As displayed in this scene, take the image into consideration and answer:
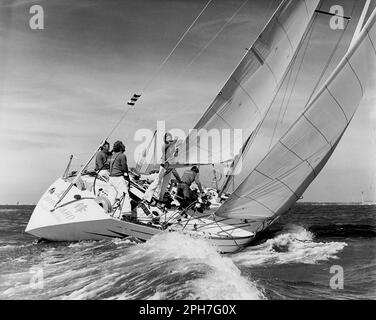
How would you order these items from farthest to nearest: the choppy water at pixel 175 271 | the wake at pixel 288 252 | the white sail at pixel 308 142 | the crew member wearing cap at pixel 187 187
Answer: the crew member wearing cap at pixel 187 187 → the wake at pixel 288 252 → the white sail at pixel 308 142 → the choppy water at pixel 175 271

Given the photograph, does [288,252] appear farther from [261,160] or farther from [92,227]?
[92,227]

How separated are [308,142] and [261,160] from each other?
938 millimetres

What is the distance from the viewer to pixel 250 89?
Answer: 10.3 m

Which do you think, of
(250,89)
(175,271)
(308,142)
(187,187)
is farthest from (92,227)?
(250,89)

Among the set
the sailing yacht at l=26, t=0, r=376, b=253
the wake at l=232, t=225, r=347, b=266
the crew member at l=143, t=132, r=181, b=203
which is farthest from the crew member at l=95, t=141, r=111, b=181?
the wake at l=232, t=225, r=347, b=266

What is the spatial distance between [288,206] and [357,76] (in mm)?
2768

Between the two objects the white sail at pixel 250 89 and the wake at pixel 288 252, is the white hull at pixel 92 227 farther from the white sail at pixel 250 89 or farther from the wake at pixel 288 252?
the white sail at pixel 250 89

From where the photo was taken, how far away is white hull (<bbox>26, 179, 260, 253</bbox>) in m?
8.69

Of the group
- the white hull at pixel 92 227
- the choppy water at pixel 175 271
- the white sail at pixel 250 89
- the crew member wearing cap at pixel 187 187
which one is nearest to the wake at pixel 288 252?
the choppy water at pixel 175 271

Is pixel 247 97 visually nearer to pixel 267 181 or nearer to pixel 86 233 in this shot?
pixel 267 181

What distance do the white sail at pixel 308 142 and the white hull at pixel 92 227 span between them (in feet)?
2.48

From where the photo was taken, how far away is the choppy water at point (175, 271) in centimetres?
550

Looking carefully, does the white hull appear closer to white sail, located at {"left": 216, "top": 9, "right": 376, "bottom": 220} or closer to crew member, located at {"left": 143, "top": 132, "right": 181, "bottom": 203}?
white sail, located at {"left": 216, "top": 9, "right": 376, "bottom": 220}
